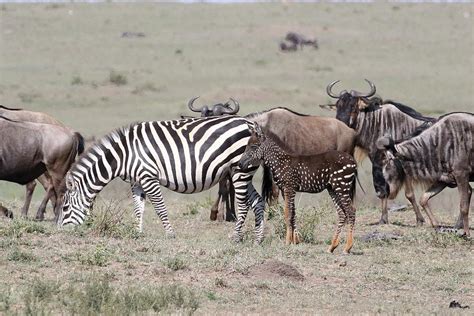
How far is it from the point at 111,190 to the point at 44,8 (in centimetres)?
3884

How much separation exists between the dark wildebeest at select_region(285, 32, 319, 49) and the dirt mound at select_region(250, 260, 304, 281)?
118 ft

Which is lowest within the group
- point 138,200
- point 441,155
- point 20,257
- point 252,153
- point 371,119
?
point 20,257

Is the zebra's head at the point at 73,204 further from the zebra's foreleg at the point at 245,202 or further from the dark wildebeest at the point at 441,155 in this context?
Answer: the dark wildebeest at the point at 441,155

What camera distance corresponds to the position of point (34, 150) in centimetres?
1427

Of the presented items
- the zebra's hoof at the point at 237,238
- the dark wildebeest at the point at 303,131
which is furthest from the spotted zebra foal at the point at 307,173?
the dark wildebeest at the point at 303,131

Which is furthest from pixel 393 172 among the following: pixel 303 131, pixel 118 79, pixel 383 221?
pixel 118 79

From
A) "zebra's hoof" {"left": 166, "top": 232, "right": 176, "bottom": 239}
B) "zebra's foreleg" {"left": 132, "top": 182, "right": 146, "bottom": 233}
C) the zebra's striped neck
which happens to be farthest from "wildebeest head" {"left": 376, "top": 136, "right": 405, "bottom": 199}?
the zebra's striped neck

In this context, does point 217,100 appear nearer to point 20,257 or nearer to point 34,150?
point 34,150

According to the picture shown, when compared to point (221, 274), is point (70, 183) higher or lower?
higher

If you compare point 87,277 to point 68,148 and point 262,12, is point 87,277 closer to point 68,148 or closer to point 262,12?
point 68,148

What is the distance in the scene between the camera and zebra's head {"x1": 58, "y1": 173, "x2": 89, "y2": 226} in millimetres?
12797

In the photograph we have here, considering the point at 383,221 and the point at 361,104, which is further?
the point at 361,104

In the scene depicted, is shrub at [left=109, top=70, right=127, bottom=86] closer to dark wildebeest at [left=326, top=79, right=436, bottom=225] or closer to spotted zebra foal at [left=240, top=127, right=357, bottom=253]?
dark wildebeest at [left=326, top=79, right=436, bottom=225]

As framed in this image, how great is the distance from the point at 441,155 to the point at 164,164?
3.80m
